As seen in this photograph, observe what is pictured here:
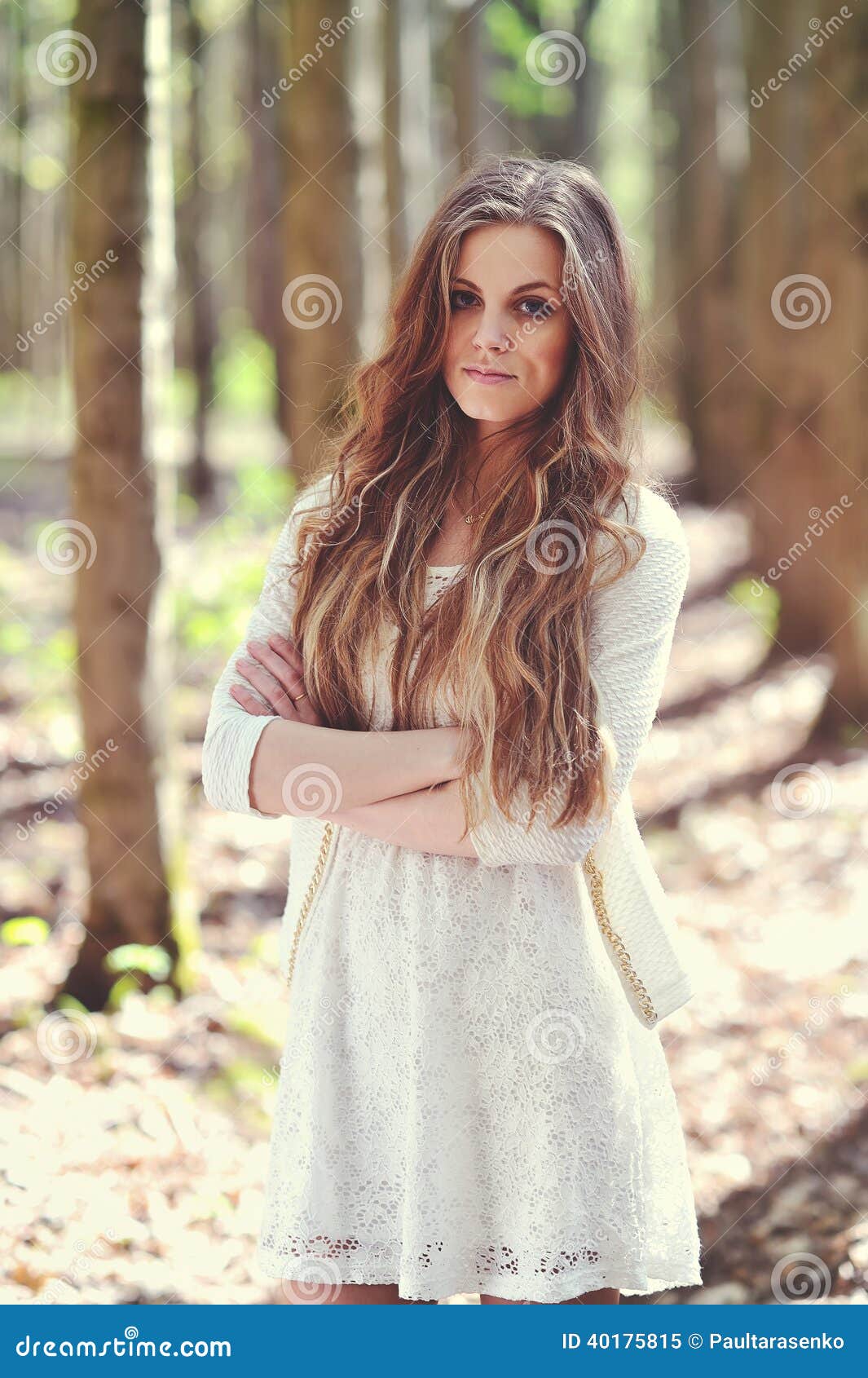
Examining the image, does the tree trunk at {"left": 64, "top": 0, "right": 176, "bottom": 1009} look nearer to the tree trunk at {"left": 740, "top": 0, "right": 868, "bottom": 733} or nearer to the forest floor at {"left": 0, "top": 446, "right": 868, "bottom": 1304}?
the forest floor at {"left": 0, "top": 446, "right": 868, "bottom": 1304}

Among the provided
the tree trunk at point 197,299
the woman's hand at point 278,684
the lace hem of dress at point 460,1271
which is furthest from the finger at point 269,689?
the tree trunk at point 197,299

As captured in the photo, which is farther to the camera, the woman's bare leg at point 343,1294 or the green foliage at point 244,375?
the green foliage at point 244,375

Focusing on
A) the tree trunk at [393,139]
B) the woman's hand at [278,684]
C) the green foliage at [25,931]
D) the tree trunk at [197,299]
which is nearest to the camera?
the woman's hand at [278,684]

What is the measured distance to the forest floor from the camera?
3.18 meters

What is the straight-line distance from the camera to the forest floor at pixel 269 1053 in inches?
125

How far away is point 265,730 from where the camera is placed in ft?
6.62

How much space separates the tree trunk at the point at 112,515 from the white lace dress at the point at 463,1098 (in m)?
2.19

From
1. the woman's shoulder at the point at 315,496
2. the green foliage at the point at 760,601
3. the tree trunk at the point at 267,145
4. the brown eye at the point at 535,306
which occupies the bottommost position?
the woman's shoulder at the point at 315,496

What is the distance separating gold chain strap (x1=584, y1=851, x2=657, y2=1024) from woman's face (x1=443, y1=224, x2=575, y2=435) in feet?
2.45

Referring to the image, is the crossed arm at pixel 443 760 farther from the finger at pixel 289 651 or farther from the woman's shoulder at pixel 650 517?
the finger at pixel 289 651

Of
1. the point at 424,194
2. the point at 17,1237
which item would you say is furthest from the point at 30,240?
the point at 17,1237

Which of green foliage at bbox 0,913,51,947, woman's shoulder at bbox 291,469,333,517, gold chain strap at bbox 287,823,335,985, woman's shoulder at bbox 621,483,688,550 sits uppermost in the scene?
woman's shoulder at bbox 621,483,688,550

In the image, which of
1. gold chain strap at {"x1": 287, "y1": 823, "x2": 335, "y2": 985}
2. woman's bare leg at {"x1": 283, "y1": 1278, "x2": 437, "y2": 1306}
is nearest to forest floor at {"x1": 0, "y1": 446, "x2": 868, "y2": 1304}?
woman's bare leg at {"x1": 283, "y1": 1278, "x2": 437, "y2": 1306}

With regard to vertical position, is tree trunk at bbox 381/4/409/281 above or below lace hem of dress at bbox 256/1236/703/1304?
above
